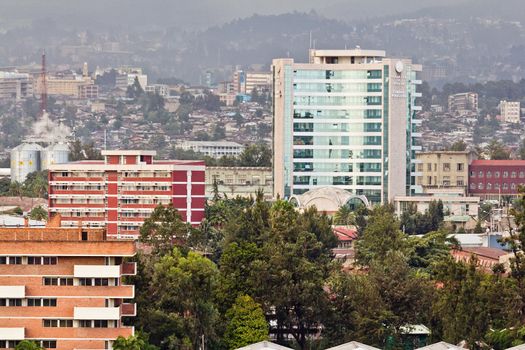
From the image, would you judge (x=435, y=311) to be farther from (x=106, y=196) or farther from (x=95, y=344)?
(x=106, y=196)

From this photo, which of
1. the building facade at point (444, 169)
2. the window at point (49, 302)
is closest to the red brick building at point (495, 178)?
the building facade at point (444, 169)

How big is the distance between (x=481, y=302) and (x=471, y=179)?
249 ft

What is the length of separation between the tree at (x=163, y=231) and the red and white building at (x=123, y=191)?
60.1ft

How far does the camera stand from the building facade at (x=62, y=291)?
59.2 m

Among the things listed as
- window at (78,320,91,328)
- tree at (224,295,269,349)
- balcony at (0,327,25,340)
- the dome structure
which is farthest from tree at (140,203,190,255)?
the dome structure

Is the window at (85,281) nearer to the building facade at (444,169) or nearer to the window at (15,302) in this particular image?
the window at (15,302)

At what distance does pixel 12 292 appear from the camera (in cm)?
5938

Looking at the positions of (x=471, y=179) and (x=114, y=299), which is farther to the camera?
(x=471, y=179)

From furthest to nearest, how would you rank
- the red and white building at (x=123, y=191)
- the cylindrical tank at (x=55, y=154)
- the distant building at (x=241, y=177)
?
the cylindrical tank at (x=55, y=154), the distant building at (x=241, y=177), the red and white building at (x=123, y=191)

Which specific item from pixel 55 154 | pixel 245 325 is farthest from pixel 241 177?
pixel 245 325

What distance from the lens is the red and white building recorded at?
327ft

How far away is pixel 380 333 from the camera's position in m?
66.7

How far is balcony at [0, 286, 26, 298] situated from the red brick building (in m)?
79.3

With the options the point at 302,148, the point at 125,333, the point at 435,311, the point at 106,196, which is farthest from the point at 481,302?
the point at 302,148
